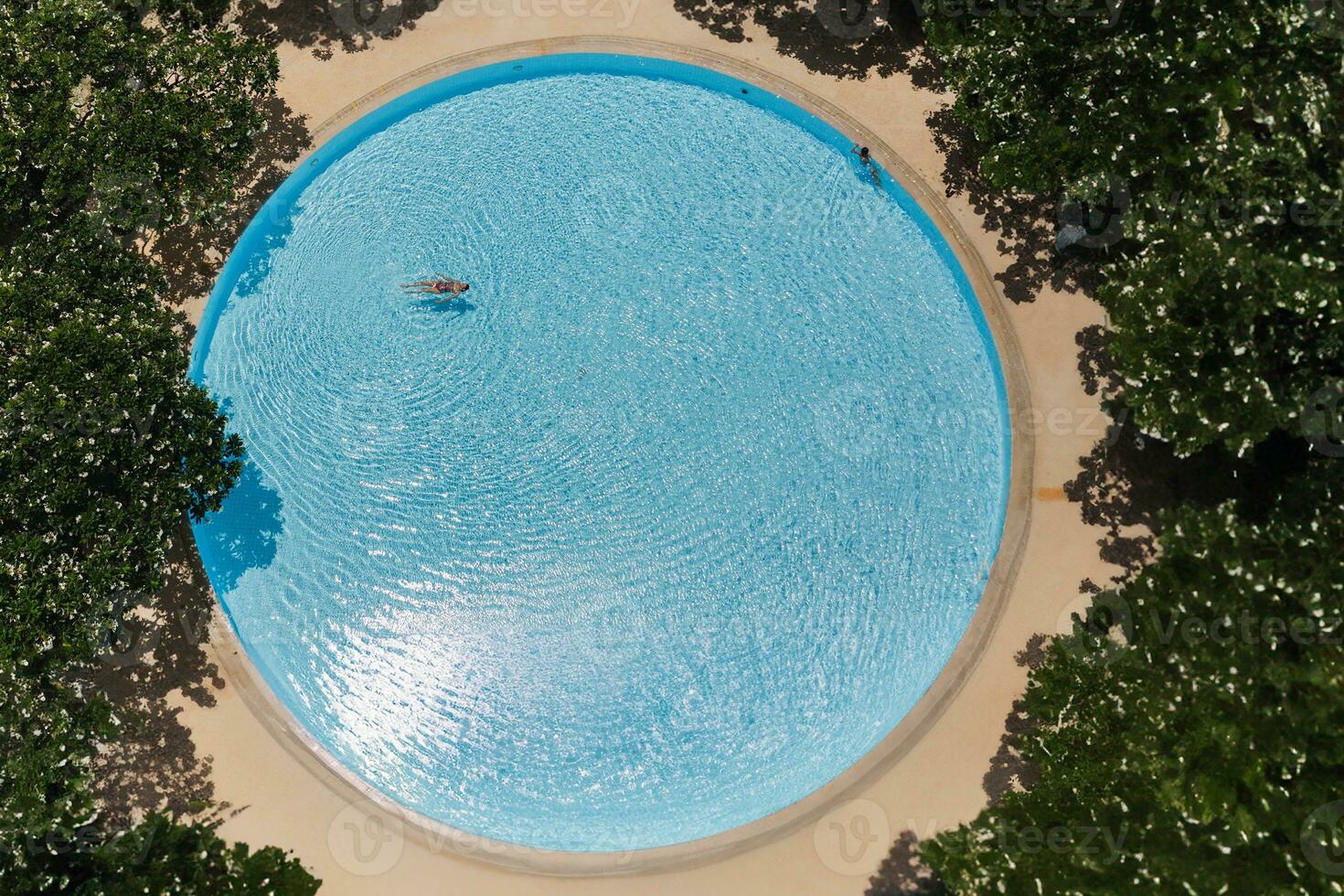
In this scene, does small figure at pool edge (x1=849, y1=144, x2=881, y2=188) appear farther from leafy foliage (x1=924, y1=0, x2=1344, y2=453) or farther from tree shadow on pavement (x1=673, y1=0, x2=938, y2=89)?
leafy foliage (x1=924, y1=0, x2=1344, y2=453)

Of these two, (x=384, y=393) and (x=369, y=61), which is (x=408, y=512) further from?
(x=369, y=61)

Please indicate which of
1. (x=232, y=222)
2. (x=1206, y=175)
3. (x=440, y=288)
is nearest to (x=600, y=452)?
(x=440, y=288)

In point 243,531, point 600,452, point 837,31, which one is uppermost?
point 837,31

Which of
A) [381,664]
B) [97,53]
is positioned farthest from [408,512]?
[97,53]

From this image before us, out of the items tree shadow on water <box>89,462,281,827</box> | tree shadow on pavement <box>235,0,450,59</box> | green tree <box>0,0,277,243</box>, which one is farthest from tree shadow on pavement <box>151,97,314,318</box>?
tree shadow on water <box>89,462,281,827</box>

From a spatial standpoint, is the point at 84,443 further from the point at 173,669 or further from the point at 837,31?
the point at 837,31

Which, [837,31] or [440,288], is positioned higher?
[837,31]
